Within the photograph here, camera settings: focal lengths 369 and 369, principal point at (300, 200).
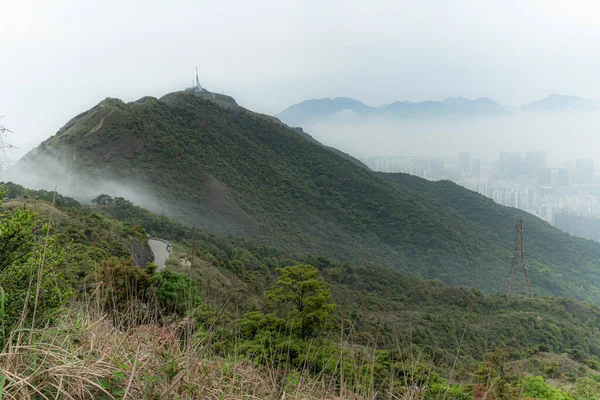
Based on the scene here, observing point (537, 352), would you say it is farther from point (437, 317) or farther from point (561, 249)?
point (561, 249)

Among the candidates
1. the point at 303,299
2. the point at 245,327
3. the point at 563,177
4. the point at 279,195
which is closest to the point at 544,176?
the point at 563,177

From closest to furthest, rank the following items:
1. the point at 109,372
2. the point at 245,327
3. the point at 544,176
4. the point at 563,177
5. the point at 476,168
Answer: the point at 109,372 < the point at 245,327 < the point at 563,177 < the point at 544,176 < the point at 476,168

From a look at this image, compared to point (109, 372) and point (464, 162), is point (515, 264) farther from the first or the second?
point (464, 162)

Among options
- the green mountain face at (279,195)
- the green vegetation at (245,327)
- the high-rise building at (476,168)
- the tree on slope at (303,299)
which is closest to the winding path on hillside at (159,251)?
the green vegetation at (245,327)

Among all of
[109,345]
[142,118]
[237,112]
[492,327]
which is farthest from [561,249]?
[109,345]

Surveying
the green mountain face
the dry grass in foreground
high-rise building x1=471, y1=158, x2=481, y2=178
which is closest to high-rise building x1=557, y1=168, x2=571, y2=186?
high-rise building x1=471, y1=158, x2=481, y2=178

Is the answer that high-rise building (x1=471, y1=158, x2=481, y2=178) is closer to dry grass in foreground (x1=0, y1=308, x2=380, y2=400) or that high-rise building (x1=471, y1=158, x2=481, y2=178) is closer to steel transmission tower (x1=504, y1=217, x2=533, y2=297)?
steel transmission tower (x1=504, y1=217, x2=533, y2=297)
